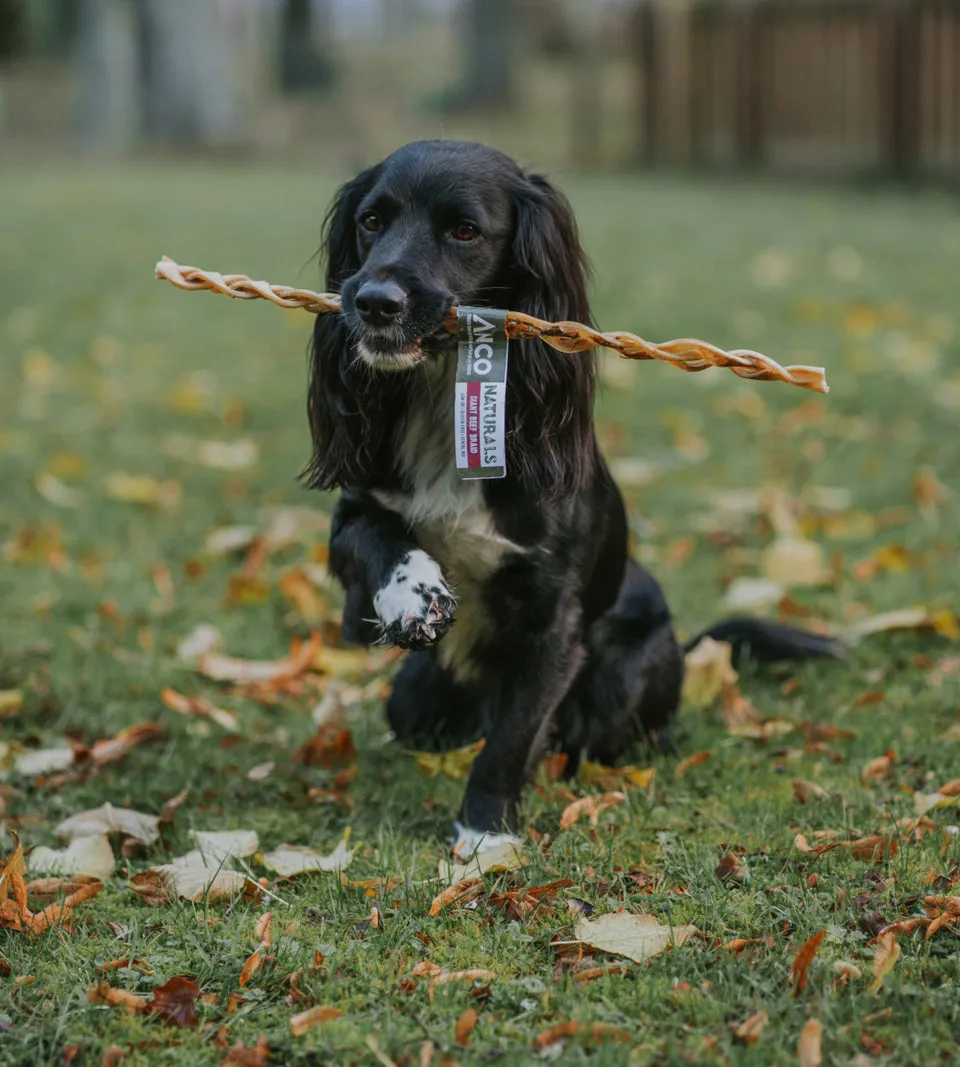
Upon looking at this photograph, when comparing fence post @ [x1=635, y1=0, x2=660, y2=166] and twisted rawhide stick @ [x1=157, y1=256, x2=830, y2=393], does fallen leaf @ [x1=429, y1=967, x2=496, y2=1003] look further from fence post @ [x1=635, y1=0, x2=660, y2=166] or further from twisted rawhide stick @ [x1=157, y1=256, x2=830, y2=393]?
fence post @ [x1=635, y1=0, x2=660, y2=166]

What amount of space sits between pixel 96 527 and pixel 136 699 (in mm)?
1782

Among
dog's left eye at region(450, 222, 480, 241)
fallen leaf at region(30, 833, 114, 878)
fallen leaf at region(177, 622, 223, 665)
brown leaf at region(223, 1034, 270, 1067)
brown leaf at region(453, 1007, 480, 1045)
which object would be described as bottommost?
fallen leaf at region(177, 622, 223, 665)

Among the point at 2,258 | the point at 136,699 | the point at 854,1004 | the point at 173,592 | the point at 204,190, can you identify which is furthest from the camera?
the point at 204,190

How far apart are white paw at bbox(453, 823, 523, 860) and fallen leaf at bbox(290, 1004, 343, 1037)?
28.7 inches

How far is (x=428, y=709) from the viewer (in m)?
4.09

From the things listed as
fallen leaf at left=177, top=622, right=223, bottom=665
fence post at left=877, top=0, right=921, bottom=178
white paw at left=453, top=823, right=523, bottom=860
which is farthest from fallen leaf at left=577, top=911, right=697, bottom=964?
fence post at left=877, top=0, right=921, bottom=178

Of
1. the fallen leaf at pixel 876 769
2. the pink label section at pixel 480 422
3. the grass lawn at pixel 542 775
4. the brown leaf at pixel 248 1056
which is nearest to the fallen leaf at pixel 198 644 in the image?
the grass lawn at pixel 542 775

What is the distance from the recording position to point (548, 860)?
10.6 ft

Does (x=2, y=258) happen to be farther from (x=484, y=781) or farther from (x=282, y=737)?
(x=484, y=781)

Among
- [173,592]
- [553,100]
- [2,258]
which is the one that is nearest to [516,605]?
[173,592]

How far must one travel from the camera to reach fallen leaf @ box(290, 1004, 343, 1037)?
2.51 metres

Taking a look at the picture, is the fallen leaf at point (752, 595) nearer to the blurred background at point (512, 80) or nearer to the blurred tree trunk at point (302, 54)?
the blurred background at point (512, 80)

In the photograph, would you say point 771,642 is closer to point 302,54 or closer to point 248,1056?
point 248,1056

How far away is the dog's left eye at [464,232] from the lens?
11.2 ft
